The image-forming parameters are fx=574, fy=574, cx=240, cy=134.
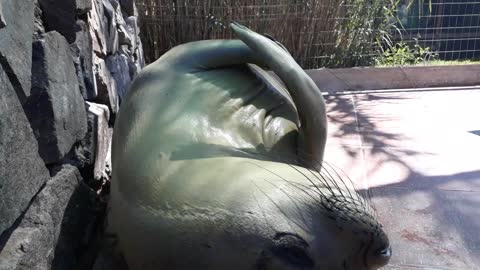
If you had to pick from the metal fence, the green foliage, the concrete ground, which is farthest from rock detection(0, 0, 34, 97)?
the metal fence

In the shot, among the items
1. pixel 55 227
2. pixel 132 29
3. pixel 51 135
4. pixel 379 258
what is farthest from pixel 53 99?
pixel 132 29

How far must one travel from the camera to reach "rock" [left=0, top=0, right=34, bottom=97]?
1.32m

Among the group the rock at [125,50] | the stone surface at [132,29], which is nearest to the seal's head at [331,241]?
the rock at [125,50]

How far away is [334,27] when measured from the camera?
577cm

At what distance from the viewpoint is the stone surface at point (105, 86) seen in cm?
238

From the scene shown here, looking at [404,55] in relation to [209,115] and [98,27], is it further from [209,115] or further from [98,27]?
[209,115]

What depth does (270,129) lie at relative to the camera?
2082 millimetres

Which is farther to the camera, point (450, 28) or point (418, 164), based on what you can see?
point (450, 28)

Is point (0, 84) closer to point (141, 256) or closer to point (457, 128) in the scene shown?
point (141, 256)

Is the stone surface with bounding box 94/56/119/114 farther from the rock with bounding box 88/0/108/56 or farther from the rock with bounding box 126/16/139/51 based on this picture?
the rock with bounding box 126/16/139/51

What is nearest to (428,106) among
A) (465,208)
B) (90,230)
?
(465,208)

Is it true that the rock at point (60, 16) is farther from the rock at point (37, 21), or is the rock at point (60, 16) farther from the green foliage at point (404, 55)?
the green foliage at point (404, 55)

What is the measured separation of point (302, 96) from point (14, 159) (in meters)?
1.10

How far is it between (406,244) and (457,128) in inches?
70.2
